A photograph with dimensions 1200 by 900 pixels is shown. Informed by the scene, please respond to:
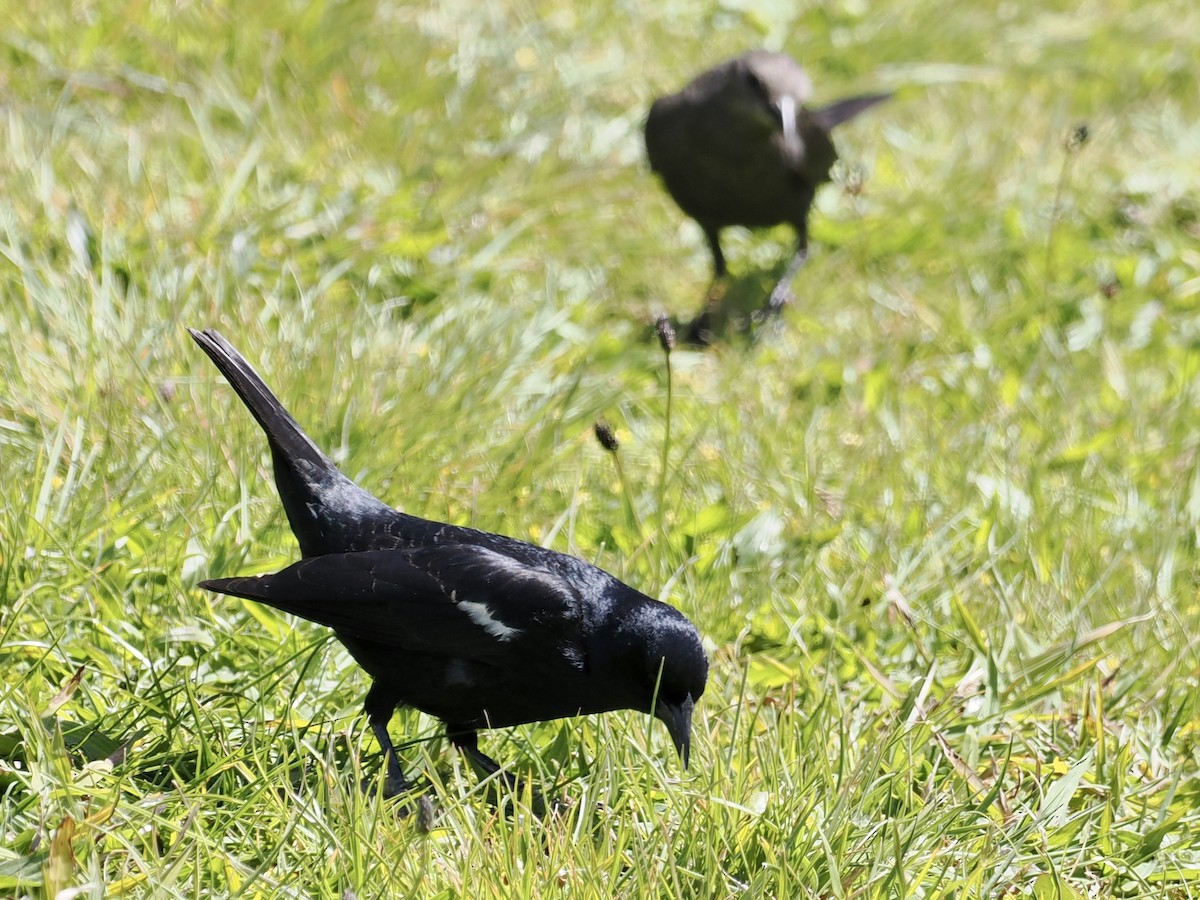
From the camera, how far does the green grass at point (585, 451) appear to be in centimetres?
279

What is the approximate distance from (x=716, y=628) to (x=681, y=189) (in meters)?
2.93

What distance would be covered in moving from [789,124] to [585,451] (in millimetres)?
2269

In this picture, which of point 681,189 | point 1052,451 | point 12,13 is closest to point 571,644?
point 1052,451

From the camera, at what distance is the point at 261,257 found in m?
4.88

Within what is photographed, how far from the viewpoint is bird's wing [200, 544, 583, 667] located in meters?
3.07

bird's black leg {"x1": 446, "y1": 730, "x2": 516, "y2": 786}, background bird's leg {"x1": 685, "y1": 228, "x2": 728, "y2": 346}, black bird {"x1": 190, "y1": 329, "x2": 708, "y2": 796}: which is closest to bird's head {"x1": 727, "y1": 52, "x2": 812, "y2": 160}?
background bird's leg {"x1": 685, "y1": 228, "x2": 728, "y2": 346}

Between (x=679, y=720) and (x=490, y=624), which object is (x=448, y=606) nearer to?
(x=490, y=624)

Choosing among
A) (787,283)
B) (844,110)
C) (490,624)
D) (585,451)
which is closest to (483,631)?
(490,624)

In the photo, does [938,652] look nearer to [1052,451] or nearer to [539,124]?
[1052,451]

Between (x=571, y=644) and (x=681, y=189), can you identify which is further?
(x=681, y=189)

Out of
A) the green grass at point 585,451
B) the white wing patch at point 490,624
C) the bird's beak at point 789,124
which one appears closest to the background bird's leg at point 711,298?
the green grass at point 585,451

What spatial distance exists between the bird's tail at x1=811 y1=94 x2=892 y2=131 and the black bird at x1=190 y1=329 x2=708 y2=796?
3.79m

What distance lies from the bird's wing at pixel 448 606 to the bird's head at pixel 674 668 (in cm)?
18

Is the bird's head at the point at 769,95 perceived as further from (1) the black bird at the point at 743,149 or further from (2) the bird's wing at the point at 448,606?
(2) the bird's wing at the point at 448,606
